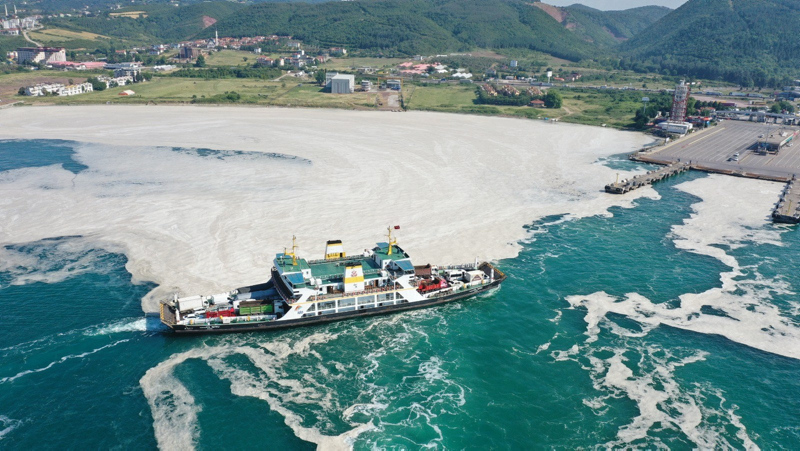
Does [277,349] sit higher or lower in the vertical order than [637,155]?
lower

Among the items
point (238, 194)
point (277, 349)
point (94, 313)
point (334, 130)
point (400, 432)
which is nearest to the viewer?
point (400, 432)

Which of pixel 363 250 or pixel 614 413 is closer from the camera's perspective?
pixel 614 413

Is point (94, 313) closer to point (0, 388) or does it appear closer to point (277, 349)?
point (0, 388)

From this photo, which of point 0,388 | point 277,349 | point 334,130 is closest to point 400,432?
point 277,349

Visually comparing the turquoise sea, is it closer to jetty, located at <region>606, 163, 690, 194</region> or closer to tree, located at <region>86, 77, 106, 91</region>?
jetty, located at <region>606, 163, 690, 194</region>

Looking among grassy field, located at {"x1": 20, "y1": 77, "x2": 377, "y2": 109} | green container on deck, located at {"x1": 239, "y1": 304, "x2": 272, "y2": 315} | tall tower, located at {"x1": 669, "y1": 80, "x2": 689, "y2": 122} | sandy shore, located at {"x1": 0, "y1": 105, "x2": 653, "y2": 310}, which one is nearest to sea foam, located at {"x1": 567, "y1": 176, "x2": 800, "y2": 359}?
sandy shore, located at {"x1": 0, "y1": 105, "x2": 653, "y2": 310}
